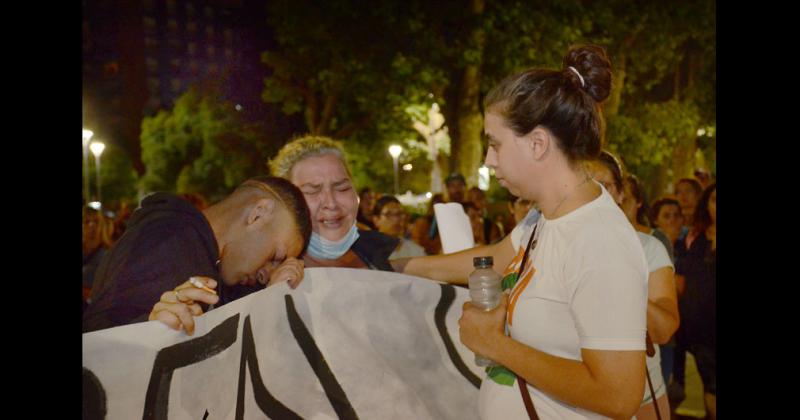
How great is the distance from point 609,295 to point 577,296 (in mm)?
81

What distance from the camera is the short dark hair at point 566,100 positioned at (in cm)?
205

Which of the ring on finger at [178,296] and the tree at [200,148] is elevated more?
the tree at [200,148]

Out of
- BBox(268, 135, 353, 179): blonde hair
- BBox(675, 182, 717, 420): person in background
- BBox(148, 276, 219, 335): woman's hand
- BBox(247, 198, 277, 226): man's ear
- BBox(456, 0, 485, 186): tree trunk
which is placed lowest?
BBox(675, 182, 717, 420): person in background

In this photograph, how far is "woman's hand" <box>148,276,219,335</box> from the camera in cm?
208

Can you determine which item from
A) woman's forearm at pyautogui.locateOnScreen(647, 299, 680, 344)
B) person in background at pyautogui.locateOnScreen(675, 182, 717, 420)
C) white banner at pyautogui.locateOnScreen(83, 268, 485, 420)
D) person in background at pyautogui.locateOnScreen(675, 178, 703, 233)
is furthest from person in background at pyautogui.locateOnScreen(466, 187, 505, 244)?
white banner at pyautogui.locateOnScreen(83, 268, 485, 420)

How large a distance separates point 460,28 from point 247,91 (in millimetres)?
20001

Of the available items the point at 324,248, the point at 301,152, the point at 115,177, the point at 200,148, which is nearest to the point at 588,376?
the point at 324,248

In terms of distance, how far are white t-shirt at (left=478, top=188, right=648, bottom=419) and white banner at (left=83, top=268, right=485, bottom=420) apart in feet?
1.55

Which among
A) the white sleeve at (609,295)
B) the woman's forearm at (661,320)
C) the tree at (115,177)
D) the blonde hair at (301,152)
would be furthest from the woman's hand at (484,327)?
the tree at (115,177)

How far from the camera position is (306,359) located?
7.80ft

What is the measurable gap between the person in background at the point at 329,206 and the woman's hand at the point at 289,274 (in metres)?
0.35

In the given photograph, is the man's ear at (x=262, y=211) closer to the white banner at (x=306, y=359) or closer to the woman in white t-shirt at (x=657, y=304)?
the white banner at (x=306, y=359)

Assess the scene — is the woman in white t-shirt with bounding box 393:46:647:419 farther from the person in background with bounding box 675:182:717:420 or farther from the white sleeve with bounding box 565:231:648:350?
the person in background with bounding box 675:182:717:420
